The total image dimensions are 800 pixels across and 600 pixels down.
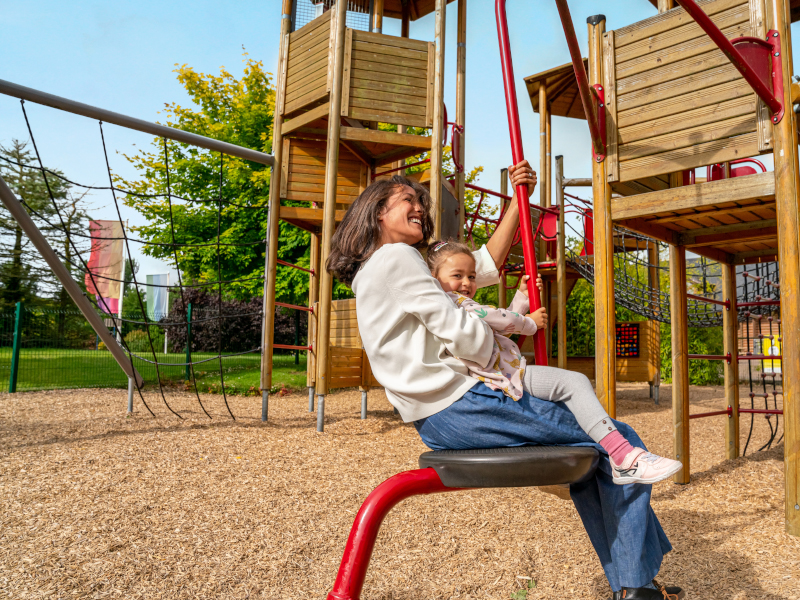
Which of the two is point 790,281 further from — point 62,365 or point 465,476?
point 62,365

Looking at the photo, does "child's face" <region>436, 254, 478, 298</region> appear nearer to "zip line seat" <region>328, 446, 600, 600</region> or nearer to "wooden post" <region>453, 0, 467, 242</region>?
"zip line seat" <region>328, 446, 600, 600</region>

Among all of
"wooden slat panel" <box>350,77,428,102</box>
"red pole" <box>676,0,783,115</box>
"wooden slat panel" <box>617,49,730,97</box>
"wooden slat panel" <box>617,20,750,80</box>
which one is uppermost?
"wooden slat panel" <box>350,77,428,102</box>

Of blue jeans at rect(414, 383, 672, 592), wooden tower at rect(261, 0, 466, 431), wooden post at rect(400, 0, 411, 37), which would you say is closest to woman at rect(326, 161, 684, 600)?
blue jeans at rect(414, 383, 672, 592)

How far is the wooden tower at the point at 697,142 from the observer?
314 cm

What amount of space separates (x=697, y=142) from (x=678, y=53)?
1.95 ft

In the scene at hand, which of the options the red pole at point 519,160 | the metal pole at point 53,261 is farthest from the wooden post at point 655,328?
the red pole at point 519,160

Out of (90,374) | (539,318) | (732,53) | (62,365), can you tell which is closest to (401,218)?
(539,318)

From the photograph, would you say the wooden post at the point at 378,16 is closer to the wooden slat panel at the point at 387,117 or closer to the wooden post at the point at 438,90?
the wooden post at the point at 438,90

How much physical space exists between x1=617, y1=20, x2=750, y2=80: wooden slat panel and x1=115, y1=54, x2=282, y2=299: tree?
397 inches

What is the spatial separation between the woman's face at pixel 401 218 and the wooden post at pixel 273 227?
4427 mm

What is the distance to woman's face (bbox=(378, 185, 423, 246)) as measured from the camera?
A: 1982mm

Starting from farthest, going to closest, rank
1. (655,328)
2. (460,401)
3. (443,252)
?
(655,328) → (443,252) → (460,401)

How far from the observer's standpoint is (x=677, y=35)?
355 cm

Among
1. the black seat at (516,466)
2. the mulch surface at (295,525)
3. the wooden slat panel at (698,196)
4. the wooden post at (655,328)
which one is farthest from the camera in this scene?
the wooden post at (655,328)
